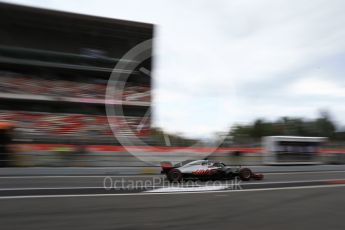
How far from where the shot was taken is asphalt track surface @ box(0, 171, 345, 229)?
7309 millimetres

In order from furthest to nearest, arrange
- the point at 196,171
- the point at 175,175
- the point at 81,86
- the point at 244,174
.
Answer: the point at 81,86, the point at 244,174, the point at 196,171, the point at 175,175

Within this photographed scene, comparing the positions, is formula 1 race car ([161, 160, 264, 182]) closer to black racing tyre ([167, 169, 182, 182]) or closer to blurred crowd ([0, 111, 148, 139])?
black racing tyre ([167, 169, 182, 182])

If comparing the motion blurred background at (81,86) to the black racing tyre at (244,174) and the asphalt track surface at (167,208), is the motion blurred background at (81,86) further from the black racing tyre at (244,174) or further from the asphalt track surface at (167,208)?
the asphalt track surface at (167,208)

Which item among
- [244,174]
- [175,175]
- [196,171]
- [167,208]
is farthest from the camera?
[244,174]

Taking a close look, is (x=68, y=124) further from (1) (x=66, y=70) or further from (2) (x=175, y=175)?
(2) (x=175, y=175)

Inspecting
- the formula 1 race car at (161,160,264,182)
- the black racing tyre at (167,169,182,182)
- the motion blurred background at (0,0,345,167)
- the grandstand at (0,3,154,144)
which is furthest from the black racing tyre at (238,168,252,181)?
the grandstand at (0,3,154,144)

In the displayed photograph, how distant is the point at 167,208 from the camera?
8.91 metres

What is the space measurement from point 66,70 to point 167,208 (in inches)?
1053

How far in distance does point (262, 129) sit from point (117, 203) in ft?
240

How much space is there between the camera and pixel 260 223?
7.59 metres

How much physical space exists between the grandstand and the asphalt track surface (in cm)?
1804

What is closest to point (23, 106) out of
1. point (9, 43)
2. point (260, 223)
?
point (9, 43)

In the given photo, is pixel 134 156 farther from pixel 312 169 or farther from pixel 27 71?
pixel 27 71

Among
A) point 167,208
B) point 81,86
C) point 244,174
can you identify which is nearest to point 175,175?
point 244,174
